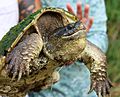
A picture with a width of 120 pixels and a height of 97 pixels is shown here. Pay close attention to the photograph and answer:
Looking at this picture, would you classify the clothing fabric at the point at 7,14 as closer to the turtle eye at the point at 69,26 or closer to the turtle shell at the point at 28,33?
the turtle shell at the point at 28,33

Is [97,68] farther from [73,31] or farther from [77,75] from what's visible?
[77,75]

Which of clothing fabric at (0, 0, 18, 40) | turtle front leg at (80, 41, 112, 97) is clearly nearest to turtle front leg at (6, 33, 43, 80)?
turtle front leg at (80, 41, 112, 97)

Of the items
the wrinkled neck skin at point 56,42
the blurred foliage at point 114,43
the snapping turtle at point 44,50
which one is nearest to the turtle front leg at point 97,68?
the snapping turtle at point 44,50

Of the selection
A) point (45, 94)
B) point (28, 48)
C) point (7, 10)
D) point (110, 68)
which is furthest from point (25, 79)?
point (110, 68)

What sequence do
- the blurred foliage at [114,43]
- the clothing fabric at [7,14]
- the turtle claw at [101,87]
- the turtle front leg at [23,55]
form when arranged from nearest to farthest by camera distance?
the turtle front leg at [23,55]
the turtle claw at [101,87]
the clothing fabric at [7,14]
the blurred foliage at [114,43]

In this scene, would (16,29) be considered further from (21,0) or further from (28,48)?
(21,0)

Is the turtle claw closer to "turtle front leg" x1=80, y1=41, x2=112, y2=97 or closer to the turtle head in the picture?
"turtle front leg" x1=80, y1=41, x2=112, y2=97
